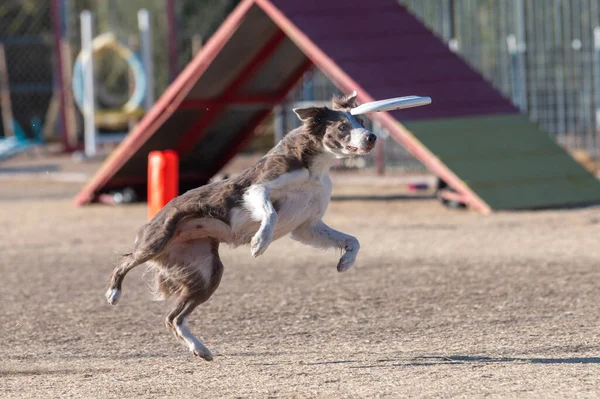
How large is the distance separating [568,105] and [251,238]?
14.1m

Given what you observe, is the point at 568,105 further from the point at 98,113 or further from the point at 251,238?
the point at 251,238

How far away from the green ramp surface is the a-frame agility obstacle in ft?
0.05

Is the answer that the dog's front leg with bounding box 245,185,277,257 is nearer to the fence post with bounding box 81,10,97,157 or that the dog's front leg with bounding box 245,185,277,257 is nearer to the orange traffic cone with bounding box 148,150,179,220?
the orange traffic cone with bounding box 148,150,179,220

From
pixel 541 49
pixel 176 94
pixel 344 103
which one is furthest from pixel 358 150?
pixel 541 49

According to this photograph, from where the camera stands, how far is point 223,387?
5.50m

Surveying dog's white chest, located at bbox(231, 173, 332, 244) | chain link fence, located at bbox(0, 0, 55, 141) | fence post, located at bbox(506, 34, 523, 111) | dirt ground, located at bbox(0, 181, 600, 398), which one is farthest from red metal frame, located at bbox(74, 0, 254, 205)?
chain link fence, located at bbox(0, 0, 55, 141)

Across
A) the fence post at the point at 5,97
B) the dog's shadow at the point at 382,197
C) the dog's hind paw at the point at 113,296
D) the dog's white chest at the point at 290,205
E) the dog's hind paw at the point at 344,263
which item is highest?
the dog's white chest at the point at 290,205

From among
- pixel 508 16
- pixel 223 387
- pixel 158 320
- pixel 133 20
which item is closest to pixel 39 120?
pixel 133 20

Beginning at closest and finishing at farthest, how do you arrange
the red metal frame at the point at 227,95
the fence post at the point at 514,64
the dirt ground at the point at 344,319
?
the dirt ground at the point at 344,319
the red metal frame at the point at 227,95
the fence post at the point at 514,64

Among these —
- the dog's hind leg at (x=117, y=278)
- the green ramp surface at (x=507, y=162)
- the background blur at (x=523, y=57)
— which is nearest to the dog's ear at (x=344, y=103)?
the dog's hind leg at (x=117, y=278)

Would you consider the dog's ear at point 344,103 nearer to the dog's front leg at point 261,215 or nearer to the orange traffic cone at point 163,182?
the dog's front leg at point 261,215

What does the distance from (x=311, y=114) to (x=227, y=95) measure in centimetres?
812

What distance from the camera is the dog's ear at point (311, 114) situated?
6477 mm

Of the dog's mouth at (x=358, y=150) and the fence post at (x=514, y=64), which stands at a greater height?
the dog's mouth at (x=358, y=150)
